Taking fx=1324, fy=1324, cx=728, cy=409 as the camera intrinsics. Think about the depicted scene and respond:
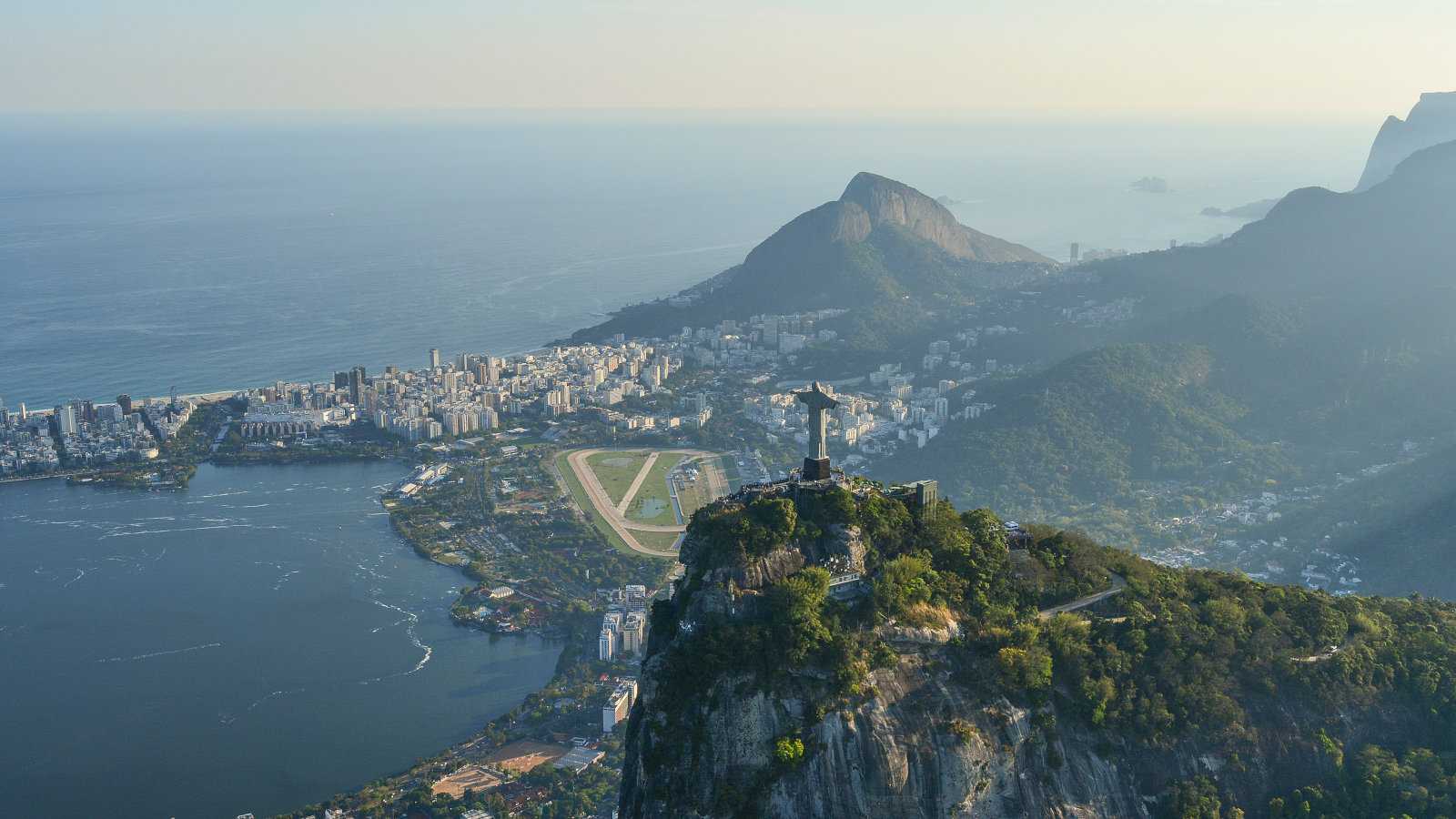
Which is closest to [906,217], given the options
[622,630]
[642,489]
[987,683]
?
[642,489]

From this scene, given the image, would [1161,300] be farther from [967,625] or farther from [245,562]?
[967,625]

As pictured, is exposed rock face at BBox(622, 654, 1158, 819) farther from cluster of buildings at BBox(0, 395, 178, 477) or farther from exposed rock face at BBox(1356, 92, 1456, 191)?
exposed rock face at BBox(1356, 92, 1456, 191)

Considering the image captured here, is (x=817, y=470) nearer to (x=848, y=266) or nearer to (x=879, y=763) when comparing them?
(x=879, y=763)

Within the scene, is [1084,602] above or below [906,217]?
below

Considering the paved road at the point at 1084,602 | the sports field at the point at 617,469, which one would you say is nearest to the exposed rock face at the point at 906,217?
the sports field at the point at 617,469

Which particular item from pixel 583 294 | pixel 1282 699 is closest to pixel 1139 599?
pixel 1282 699

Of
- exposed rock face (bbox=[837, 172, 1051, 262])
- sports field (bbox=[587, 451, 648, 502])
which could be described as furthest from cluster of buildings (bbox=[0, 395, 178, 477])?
exposed rock face (bbox=[837, 172, 1051, 262])

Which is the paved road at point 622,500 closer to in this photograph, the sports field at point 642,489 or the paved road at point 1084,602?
the sports field at point 642,489
